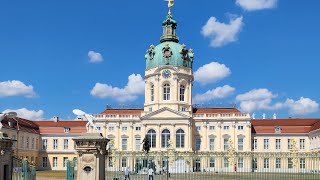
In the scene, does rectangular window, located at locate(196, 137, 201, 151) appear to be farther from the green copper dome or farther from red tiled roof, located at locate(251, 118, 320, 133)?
the green copper dome

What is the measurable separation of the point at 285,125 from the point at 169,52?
76.7 ft

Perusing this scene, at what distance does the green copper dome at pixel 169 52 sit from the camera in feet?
278

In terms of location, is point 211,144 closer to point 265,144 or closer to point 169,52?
point 265,144


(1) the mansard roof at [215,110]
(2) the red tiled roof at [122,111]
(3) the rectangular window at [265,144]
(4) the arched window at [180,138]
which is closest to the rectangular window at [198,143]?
(4) the arched window at [180,138]

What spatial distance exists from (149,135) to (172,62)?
13.3 meters

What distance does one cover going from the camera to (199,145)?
8244 cm

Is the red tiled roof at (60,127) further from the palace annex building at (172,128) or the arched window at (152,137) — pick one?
the arched window at (152,137)

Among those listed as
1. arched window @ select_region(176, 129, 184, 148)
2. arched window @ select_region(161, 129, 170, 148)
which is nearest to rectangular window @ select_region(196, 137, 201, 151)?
arched window @ select_region(176, 129, 184, 148)

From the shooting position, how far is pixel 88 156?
1593 cm

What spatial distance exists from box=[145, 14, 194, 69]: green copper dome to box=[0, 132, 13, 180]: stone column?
69.7 meters

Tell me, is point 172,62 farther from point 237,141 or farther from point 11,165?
point 11,165

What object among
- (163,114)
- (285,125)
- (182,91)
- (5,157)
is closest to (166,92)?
(182,91)

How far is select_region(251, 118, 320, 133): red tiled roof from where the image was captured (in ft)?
273

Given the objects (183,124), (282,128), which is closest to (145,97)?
(183,124)
